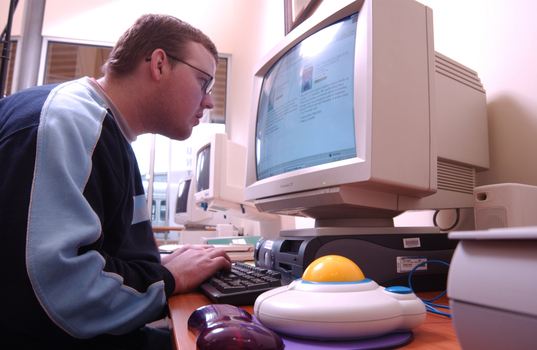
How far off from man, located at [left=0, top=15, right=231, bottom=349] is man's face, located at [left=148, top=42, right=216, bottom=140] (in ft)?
0.88

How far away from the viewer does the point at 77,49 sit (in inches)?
174

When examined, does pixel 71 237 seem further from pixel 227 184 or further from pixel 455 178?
pixel 227 184

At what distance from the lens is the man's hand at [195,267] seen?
0.73 m

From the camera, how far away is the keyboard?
58cm

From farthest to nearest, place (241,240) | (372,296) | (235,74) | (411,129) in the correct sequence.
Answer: (235,74) → (241,240) → (411,129) → (372,296)

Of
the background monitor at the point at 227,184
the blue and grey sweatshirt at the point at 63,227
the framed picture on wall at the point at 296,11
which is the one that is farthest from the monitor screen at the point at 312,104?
the framed picture on wall at the point at 296,11

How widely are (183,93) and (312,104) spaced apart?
46 cm

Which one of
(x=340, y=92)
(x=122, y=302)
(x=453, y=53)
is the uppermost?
(x=453, y=53)

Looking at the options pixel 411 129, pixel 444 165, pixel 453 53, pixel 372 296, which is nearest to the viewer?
pixel 372 296

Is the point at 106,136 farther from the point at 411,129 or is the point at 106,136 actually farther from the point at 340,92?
the point at 411,129

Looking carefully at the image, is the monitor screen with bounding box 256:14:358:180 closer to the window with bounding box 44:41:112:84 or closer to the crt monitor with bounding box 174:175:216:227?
the crt monitor with bounding box 174:175:216:227

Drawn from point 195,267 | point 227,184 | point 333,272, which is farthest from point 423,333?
point 227,184

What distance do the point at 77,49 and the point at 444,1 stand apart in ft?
14.8

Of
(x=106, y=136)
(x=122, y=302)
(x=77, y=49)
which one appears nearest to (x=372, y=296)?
(x=122, y=302)
